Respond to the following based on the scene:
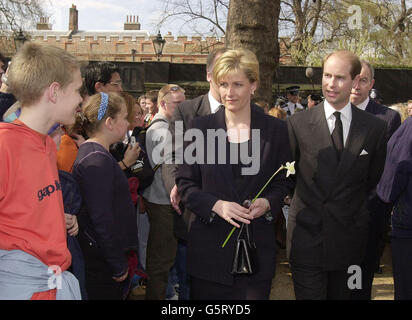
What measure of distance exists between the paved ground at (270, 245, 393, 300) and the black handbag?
114 inches

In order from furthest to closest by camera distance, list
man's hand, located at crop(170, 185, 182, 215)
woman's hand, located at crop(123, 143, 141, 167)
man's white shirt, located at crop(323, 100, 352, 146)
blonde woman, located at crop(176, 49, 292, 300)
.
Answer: woman's hand, located at crop(123, 143, 141, 167)
man's hand, located at crop(170, 185, 182, 215)
man's white shirt, located at crop(323, 100, 352, 146)
blonde woman, located at crop(176, 49, 292, 300)

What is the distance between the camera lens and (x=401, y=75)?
21.5 m

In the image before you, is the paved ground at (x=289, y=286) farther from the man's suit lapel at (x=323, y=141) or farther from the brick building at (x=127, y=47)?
the brick building at (x=127, y=47)

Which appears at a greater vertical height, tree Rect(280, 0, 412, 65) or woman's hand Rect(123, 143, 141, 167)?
tree Rect(280, 0, 412, 65)

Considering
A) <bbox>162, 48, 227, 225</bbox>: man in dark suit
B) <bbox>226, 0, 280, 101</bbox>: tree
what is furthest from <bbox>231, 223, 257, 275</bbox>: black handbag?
<bbox>226, 0, 280, 101</bbox>: tree

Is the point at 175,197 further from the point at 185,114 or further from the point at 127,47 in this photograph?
the point at 127,47

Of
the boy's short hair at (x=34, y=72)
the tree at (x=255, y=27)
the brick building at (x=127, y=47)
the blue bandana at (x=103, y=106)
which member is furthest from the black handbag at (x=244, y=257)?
the brick building at (x=127, y=47)

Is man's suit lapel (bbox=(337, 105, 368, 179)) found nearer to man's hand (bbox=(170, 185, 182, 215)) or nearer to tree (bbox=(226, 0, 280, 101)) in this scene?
man's hand (bbox=(170, 185, 182, 215))

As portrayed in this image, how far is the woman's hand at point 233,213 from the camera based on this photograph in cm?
267

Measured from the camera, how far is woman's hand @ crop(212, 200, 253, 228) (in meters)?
2.67

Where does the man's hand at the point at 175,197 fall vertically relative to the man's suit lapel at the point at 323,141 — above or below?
below

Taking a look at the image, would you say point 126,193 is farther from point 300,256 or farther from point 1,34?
point 1,34

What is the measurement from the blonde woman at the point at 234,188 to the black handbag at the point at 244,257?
35 mm

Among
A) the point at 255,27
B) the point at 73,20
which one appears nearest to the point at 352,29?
the point at 255,27
